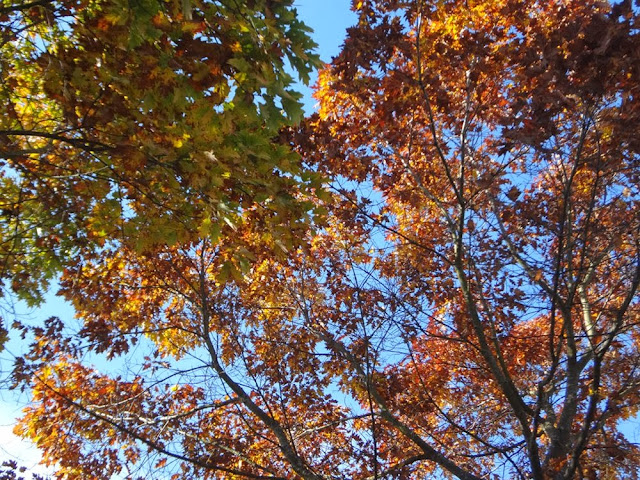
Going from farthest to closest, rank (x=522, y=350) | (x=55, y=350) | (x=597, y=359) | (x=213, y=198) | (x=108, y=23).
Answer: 1. (x=522, y=350)
2. (x=55, y=350)
3. (x=597, y=359)
4. (x=213, y=198)
5. (x=108, y=23)

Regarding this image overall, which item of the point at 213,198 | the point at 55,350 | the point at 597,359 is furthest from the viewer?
the point at 55,350

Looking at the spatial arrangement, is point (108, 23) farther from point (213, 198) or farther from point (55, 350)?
point (55, 350)

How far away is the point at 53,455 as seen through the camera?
289 inches

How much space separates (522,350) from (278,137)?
19.6 feet

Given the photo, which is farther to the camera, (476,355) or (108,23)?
(476,355)

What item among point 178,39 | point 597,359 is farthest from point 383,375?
point 178,39

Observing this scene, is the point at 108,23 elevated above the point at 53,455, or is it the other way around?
the point at 108,23

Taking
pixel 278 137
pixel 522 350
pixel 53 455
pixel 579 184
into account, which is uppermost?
pixel 579 184

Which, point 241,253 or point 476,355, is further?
point 476,355

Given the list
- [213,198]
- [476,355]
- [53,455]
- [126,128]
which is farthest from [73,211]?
[476,355]

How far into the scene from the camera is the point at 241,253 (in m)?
3.85

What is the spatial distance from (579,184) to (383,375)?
4.20m

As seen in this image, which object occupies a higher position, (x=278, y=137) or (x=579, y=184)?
(x=579, y=184)

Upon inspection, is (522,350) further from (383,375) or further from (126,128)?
(126,128)
